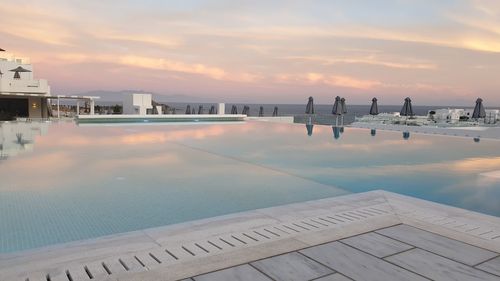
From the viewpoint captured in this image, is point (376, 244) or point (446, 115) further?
point (446, 115)

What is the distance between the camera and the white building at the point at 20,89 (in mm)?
18062

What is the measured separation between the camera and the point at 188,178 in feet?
18.5

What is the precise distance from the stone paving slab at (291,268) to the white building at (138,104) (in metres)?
17.9

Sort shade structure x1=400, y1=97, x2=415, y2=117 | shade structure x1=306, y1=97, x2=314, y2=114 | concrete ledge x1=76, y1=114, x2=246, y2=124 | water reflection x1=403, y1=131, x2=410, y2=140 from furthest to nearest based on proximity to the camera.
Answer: shade structure x1=306, y1=97, x2=314, y2=114
shade structure x1=400, y1=97, x2=415, y2=117
concrete ledge x1=76, y1=114, x2=246, y2=124
water reflection x1=403, y1=131, x2=410, y2=140

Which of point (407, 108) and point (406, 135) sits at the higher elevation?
point (407, 108)

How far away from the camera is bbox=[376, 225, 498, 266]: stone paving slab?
2452 mm

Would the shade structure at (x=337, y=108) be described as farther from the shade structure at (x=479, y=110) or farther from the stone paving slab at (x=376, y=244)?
the stone paving slab at (x=376, y=244)

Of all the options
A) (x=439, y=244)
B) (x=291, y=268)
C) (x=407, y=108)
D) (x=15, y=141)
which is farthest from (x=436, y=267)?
(x=407, y=108)

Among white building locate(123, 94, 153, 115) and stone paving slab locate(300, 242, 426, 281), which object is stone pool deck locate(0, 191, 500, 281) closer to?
stone paving slab locate(300, 242, 426, 281)

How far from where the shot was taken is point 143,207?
4074mm

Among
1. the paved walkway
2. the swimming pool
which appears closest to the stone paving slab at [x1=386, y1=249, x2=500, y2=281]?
the paved walkway

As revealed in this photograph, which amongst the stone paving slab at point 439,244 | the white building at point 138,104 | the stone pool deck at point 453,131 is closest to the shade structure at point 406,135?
the stone pool deck at point 453,131

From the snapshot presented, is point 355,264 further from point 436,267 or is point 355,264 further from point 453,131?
point 453,131

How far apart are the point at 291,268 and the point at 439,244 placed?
1215 millimetres
